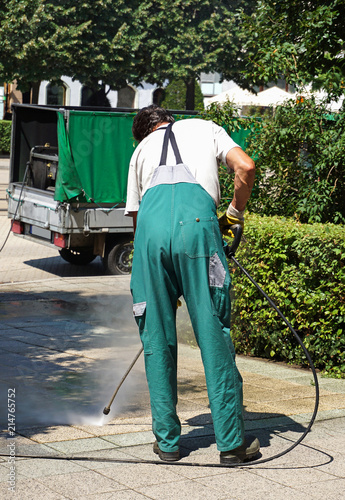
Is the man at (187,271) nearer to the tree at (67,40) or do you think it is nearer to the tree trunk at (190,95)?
the tree at (67,40)

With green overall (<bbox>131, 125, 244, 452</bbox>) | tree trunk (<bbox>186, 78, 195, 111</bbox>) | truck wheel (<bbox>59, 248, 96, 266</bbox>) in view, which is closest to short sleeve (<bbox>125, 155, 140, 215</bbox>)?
green overall (<bbox>131, 125, 244, 452</bbox>)

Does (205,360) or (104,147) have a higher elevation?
(104,147)

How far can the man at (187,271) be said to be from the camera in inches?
150

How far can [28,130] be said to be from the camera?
42.2 feet

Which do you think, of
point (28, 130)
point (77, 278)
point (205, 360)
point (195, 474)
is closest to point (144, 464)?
point (195, 474)

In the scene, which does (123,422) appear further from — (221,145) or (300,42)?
(300,42)

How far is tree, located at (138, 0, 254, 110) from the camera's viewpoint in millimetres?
35219

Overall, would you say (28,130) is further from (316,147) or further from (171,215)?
(171,215)

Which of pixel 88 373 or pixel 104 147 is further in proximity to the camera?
pixel 104 147

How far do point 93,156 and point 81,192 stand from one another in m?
0.67

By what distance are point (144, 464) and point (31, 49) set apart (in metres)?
29.8

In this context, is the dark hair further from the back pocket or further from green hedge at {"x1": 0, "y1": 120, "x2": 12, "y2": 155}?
green hedge at {"x1": 0, "y1": 120, "x2": 12, "y2": 155}

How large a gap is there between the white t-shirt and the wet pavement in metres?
1.33

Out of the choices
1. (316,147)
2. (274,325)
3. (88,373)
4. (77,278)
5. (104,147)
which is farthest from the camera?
(104,147)
